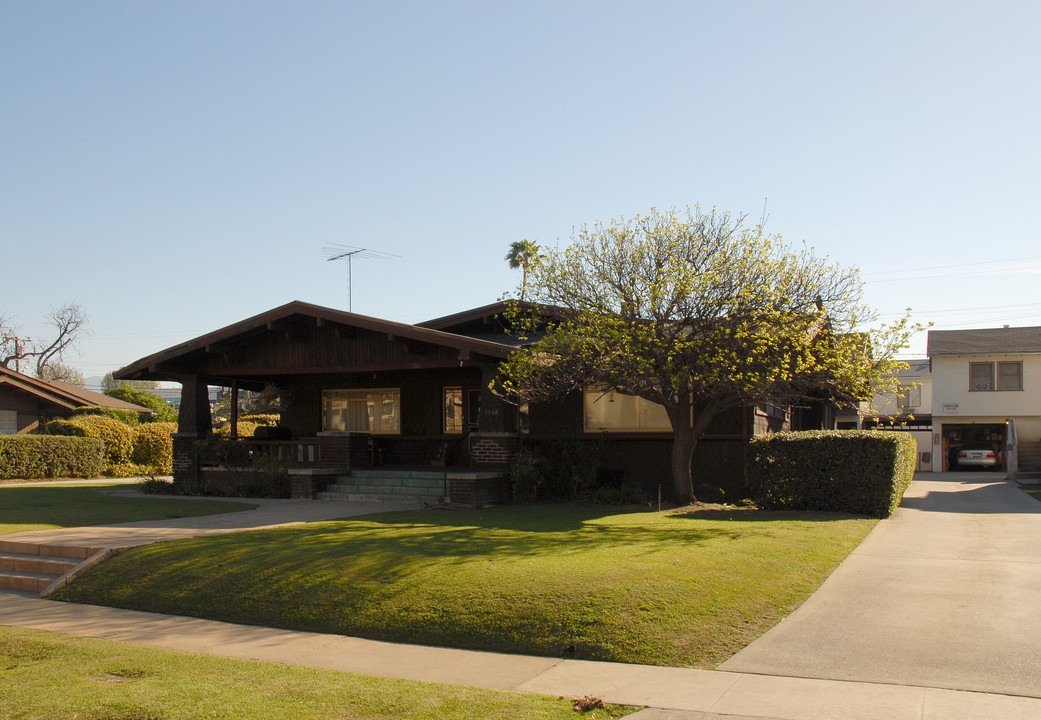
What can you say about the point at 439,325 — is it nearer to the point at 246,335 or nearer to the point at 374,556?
the point at 246,335

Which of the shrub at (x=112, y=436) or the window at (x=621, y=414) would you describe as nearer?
the window at (x=621, y=414)

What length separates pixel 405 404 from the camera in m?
22.7

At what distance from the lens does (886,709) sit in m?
5.65

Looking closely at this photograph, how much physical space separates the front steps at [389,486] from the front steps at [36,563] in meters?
7.48

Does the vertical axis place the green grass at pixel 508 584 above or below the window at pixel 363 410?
below

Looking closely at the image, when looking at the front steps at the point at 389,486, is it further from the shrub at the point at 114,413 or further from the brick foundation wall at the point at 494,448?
the shrub at the point at 114,413

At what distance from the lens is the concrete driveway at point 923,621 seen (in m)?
6.48

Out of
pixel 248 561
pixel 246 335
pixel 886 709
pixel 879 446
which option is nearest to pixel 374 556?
pixel 248 561

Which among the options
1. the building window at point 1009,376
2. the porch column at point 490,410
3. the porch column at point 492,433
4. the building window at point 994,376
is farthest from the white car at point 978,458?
the porch column at point 490,410

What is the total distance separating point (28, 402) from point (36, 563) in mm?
25168

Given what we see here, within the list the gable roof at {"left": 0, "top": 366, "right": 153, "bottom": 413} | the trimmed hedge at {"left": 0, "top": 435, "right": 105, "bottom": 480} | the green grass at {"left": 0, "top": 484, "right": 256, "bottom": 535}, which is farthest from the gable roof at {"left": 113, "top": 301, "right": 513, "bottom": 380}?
the gable roof at {"left": 0, "top": 366, "right": 153, "bottom": 413}

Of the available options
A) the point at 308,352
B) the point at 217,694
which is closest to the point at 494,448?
the point at 308,352

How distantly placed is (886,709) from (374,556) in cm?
615

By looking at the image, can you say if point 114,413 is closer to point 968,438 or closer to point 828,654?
point 828,654
